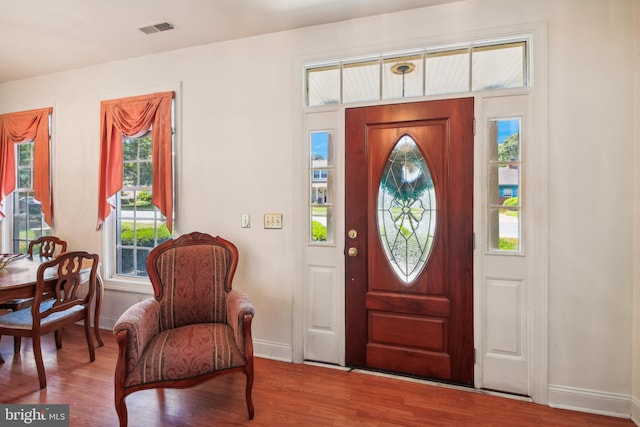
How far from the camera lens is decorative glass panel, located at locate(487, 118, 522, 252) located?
221 cm

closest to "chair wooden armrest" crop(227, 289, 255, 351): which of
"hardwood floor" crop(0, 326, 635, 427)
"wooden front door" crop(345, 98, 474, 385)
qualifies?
"hardwood floor" crop(0, 326, 635, 427)

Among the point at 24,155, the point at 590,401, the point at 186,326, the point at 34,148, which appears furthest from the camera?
the point at 24,155

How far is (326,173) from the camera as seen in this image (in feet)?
8.63

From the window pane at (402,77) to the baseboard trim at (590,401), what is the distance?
2251 mm

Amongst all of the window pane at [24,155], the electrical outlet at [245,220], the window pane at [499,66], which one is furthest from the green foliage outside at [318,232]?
the window pane at [24,155]

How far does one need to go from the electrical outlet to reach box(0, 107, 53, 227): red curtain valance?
2449mm

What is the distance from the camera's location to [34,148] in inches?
145

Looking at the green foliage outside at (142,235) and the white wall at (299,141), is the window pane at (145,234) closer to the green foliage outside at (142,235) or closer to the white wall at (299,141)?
the green foliage outside at (142,235)

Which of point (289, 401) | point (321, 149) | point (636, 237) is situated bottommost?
point (289, 401)

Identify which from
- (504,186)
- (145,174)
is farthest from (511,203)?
(145,174)

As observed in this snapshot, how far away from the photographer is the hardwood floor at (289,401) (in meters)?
1.93

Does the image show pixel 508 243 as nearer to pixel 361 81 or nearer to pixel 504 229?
pixel 504 229

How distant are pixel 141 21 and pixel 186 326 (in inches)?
93.6

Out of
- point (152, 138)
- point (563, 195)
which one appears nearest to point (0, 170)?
point (152, 138)
